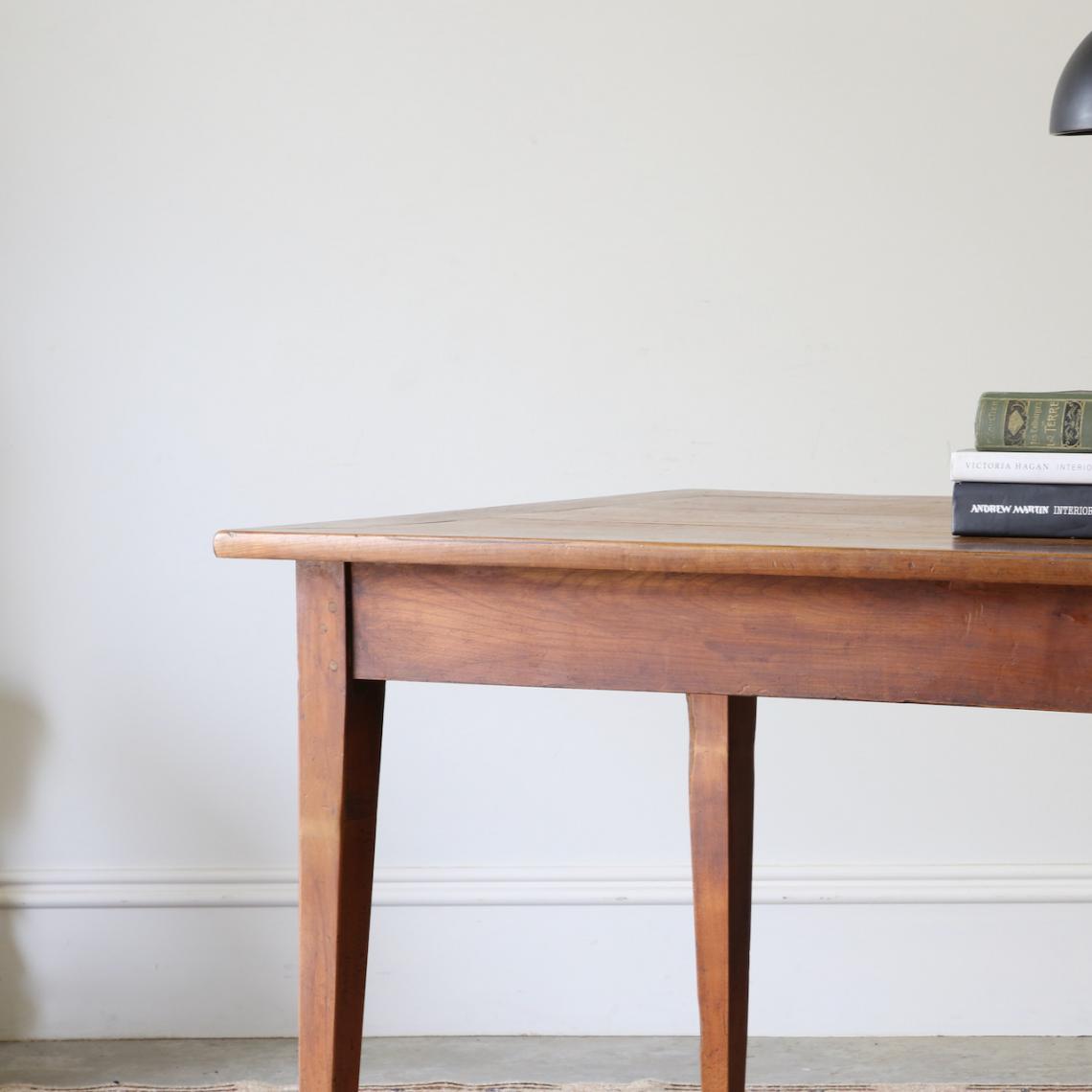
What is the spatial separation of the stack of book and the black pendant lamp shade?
0.97 feet

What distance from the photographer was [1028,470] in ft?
3.16

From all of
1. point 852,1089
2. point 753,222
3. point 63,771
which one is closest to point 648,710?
point 852,1089

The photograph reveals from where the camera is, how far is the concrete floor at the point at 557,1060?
1.97 meters

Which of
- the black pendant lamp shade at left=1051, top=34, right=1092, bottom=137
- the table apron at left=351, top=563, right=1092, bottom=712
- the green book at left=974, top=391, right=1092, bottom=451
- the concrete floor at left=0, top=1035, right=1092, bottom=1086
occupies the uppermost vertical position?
the black pendant lamp shade at left=1051, top=34, right=1092, bottom=137

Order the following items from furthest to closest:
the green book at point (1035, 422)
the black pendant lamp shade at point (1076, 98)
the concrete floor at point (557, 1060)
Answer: the concrete floor at point (557, 1060)
the black pendant lamp shade at point (1076, 98)
the green book at point (1035, 422)

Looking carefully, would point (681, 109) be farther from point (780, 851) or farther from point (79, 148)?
point (780, 851)

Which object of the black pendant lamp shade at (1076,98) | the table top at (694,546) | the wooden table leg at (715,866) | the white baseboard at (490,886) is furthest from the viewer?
the white baseboard at (490,886)

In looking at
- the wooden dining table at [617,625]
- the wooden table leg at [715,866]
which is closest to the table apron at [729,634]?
the wooden dining table at [617,625]

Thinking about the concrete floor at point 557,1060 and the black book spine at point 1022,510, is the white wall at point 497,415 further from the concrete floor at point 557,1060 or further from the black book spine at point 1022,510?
the black book spine at point 1022,510

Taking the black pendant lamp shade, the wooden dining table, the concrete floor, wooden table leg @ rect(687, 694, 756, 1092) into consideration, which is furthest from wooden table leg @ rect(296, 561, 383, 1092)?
the concrete floor

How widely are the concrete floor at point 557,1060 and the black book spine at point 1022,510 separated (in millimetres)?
1203

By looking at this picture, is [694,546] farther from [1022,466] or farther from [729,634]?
[1022,466]

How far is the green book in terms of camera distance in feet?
3.14

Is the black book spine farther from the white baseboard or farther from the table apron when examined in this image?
the white baseboard
